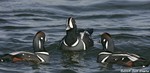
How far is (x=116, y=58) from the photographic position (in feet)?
55.8

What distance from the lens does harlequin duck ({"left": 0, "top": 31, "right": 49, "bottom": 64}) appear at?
55.7ft

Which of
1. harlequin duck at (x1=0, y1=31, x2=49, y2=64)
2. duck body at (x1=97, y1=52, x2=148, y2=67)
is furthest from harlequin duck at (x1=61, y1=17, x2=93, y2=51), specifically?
duck body at (x1=97, y1=52, x2=148, y2=67)

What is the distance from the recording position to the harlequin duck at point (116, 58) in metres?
16.6

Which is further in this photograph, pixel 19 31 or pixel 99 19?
pixel 99 19

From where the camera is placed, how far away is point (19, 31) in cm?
2169

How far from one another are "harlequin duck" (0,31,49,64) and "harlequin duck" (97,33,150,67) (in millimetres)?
1513

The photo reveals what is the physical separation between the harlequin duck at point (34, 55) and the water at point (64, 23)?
17 centimetres

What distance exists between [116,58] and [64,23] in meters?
6.57

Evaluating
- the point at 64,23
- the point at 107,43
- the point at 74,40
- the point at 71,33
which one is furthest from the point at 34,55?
the point at 64,23

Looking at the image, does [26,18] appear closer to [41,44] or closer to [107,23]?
[107,23]

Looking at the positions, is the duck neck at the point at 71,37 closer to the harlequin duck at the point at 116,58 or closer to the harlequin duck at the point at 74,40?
the harlequin duck at the point at 74,40

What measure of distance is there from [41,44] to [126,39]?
147 inches

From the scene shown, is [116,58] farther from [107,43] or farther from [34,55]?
[34,55]

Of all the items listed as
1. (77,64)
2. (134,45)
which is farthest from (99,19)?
(77,64)
